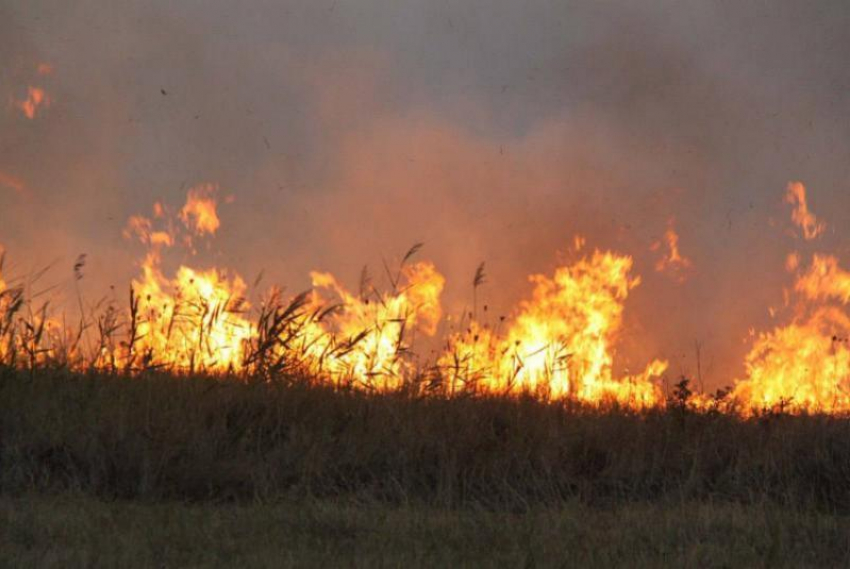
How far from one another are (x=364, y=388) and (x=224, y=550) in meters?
3.40

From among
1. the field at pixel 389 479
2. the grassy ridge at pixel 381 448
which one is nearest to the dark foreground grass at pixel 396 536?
the field at pixel 389 479

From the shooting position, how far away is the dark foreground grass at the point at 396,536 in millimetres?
4500

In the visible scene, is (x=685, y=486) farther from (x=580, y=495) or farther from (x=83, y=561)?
(x=83, y=561)

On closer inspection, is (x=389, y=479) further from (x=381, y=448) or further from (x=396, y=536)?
(x=396, y=536)

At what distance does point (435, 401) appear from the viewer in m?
7.66

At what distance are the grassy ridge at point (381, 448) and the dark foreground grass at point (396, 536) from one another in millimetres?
389

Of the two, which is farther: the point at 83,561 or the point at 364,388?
the point at 364,388

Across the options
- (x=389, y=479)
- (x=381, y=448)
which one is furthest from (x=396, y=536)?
(x=381, y=448)

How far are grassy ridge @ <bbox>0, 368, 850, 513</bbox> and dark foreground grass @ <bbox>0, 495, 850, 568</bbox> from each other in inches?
15.3

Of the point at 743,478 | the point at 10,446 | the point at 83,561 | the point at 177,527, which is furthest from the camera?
the point at 743,478

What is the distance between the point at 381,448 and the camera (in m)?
6.79

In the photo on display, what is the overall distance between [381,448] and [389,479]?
0.33 m

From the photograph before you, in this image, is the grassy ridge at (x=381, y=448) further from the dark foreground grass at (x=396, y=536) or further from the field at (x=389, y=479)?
the dark foreground grass at (x=396, y=536)

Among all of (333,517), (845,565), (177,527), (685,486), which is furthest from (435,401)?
(845,565)
